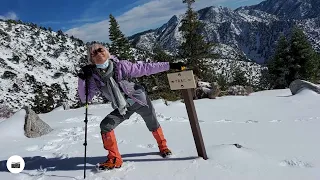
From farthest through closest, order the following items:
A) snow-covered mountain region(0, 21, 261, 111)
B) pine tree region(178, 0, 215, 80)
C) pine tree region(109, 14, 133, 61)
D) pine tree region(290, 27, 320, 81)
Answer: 1. snow-covered mountain region(0, 21, 261, 111)
2. pine tree region(109, 14, 133, 61)
3. pine tree region(290, 27, 320, 81)
4. pine tree region(178, 0, 215, 80)

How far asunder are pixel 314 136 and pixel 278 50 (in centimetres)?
3952

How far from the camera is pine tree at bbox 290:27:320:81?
1590 inches

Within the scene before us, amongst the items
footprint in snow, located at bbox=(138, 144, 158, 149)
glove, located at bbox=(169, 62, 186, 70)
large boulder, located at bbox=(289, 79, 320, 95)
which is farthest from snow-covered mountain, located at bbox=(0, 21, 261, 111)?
glove, located at bbox=(169, 62, 186, 70)

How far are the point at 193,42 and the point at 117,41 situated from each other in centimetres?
1226

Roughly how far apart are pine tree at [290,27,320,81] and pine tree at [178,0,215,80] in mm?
11879

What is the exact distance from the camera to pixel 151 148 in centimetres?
586

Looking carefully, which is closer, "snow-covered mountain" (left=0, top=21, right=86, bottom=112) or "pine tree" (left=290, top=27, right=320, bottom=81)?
"pine tree" (left=290, top=27, right=320, bottom=81)

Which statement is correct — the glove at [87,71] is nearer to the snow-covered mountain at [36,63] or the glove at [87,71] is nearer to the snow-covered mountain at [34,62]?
the snow-covered mountain at [36,63]

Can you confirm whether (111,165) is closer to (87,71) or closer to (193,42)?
(87,71)

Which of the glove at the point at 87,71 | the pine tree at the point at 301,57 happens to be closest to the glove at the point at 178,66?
the glove at the point at 87,71

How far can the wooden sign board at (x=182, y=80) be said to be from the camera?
14.2ft

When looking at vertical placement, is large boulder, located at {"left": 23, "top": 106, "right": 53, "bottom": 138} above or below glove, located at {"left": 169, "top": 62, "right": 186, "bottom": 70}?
below

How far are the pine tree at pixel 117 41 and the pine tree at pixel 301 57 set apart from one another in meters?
23.2

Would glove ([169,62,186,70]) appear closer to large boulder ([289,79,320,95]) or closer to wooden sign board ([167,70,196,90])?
wooden sign board ([167,70,196,90])
